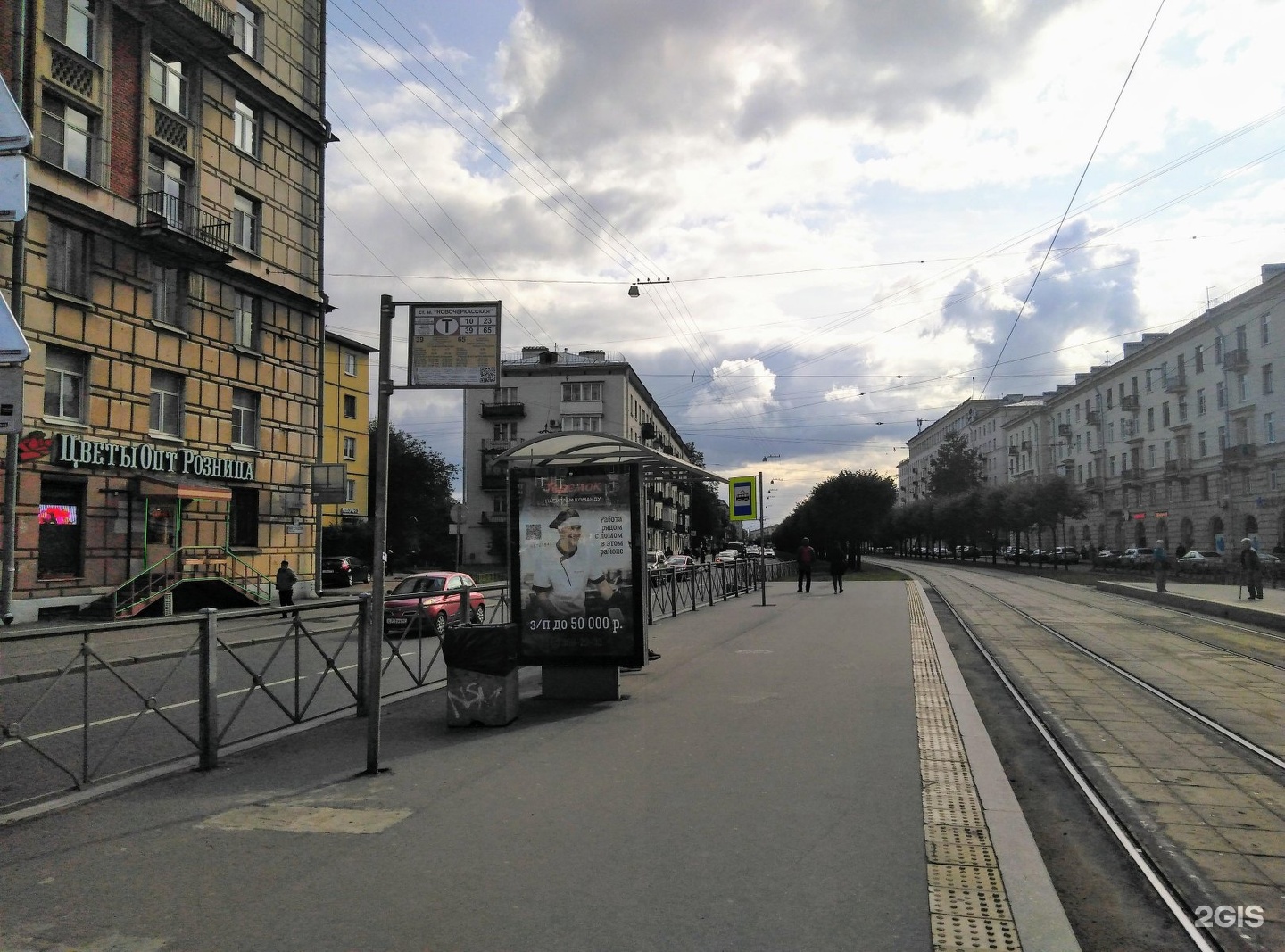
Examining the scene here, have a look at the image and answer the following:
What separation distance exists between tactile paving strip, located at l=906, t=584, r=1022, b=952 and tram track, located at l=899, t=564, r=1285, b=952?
30.4 inches

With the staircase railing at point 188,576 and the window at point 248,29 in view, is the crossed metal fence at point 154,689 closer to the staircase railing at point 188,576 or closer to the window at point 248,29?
the staircase railing at point 188,576

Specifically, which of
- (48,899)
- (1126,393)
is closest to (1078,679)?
(48,899)

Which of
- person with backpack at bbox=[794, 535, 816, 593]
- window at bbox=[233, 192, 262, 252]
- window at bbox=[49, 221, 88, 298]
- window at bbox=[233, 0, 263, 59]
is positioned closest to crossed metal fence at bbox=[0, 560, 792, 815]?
window at bbox=[49, 221, 88, 298]

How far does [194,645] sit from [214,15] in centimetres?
2593

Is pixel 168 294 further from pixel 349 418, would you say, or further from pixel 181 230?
pixel 349 418

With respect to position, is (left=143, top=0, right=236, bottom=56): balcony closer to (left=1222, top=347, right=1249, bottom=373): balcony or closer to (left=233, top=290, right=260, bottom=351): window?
(left=233, top=290, right=260, bottom=351): window

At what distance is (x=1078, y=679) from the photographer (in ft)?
36.8

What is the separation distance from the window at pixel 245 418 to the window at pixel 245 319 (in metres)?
1.50

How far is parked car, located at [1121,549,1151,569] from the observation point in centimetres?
4838

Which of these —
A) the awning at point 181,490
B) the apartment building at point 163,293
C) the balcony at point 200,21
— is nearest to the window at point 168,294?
the apartment building at point 163,293

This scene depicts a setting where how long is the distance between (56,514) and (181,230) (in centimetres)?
821

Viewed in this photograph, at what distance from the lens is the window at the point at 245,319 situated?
27547mm

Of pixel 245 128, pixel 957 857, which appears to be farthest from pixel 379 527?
pixel 245 128

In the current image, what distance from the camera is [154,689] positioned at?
261 inches
